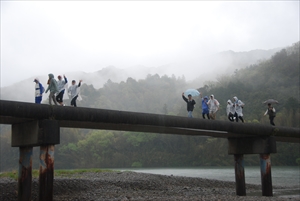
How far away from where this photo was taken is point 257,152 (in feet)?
64.1

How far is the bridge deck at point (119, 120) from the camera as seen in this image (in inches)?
471

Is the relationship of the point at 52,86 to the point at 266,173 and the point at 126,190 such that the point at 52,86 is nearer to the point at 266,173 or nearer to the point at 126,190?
the point at 126,190

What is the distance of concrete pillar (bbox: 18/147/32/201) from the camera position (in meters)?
13.2

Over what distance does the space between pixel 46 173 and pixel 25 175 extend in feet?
4.29

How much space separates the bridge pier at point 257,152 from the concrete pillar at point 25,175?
11687 millimetres

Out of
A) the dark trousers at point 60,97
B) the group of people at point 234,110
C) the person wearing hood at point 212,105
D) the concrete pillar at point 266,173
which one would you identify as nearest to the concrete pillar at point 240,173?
the concrete pillar at point 266,173

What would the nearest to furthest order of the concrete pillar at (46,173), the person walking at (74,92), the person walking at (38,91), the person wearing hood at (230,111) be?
the concrete pillar at (46,173), the person walking at (38,91), the person walking at (74,92), the person wearing hood at (230,111)

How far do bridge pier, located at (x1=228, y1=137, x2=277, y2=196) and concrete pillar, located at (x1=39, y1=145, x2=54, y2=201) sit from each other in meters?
11.4

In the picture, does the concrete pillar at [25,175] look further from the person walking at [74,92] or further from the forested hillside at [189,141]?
the forested hillside at [189,141]

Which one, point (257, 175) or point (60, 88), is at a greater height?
point (60, 88)

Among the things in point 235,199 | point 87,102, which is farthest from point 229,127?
point 87,102

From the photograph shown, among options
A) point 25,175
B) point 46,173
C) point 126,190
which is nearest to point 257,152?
point 126,190

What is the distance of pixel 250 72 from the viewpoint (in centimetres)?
12181

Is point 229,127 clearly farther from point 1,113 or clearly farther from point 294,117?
point 294,117
